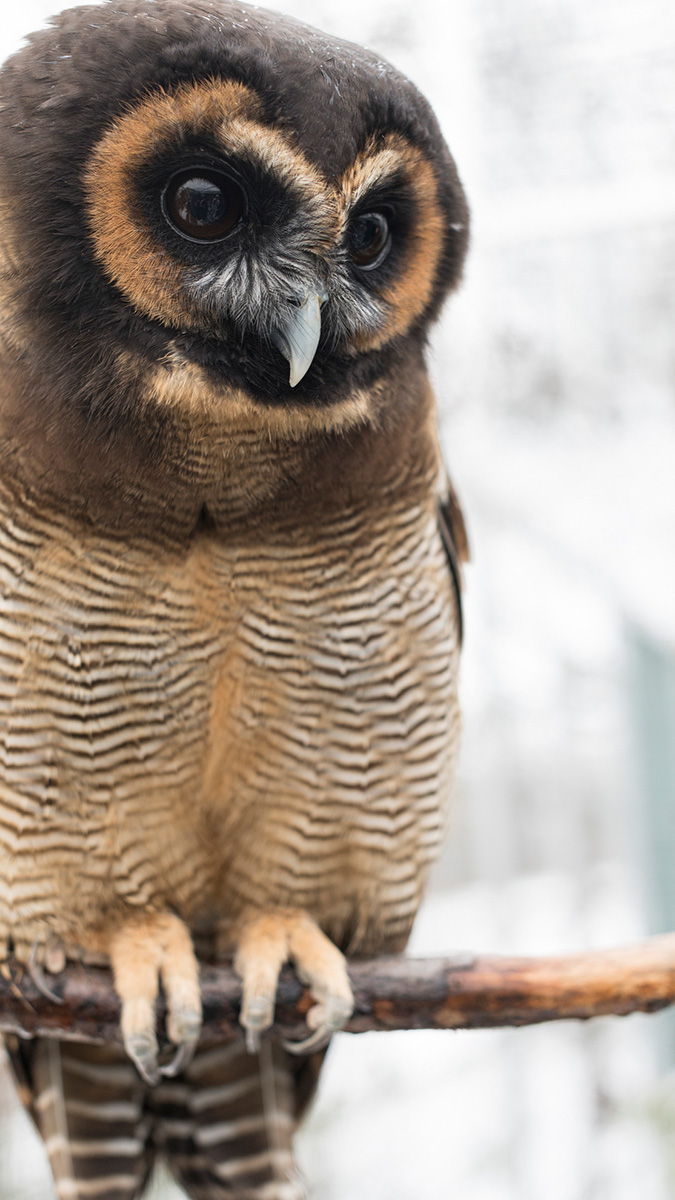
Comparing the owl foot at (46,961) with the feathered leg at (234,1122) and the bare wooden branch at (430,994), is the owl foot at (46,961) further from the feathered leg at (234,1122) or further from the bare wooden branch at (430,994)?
the feathered leg at (234,1122)

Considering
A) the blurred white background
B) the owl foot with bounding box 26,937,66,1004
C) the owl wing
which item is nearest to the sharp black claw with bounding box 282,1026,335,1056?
the owl foot with bounding box 26,937,66,1004

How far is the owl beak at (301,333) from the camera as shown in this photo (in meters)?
1.01

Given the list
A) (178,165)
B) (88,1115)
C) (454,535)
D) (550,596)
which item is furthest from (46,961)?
(550,596)

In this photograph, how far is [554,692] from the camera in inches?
138

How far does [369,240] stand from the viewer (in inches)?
42.9

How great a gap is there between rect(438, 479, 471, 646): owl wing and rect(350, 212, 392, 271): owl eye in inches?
15.2

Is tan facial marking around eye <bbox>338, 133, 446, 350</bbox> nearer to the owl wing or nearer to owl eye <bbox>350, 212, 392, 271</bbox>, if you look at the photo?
owl eye <bbox>350, 212, 392, 271</bbox>

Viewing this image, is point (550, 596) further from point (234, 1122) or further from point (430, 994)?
point (430, 994)

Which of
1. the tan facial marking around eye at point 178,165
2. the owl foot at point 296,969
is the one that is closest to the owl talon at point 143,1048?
the owl foot at point 296,969

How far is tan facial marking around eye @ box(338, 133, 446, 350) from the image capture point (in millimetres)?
1015

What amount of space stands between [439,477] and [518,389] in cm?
162

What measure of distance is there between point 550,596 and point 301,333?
258 centimetres

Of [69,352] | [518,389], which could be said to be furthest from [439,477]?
[518,389]

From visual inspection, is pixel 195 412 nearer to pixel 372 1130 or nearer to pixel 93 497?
pixel 93 497
